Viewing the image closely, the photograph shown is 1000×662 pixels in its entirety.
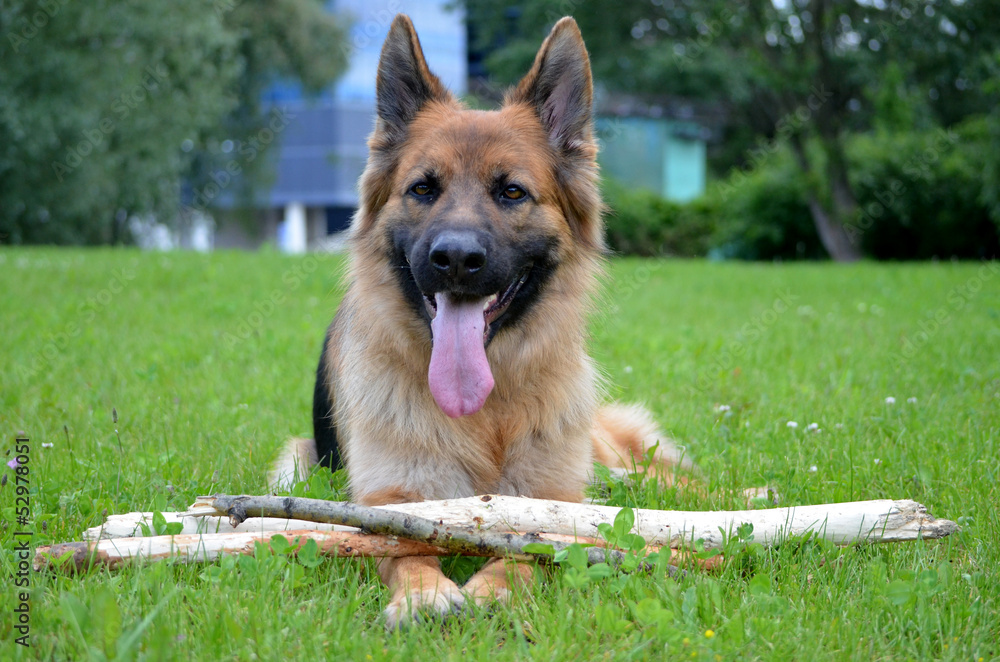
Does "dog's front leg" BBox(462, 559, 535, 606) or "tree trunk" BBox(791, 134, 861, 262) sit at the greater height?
"tree trunk" BBox(791, 134, 861, 262)

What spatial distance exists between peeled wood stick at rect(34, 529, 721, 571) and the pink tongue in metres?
0.71

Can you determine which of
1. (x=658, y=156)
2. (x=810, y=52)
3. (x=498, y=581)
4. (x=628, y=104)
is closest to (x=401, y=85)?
(x=498, y=581)

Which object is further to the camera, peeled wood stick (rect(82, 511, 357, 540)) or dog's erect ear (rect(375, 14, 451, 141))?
dog's erect ear (rect(375, 14, 451, 141))

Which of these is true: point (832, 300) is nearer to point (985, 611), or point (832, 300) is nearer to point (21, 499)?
point (985, 611)

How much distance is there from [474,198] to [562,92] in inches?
33.0

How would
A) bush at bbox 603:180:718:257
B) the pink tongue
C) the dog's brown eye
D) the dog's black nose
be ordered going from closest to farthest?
1. the dog's black nose
2. the pink tongue
3. the dog's brown eye
4. bush at bbox 603:180:718:257

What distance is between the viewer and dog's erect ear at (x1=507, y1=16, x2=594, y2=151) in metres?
3.92

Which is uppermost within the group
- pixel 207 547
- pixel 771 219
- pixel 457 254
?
pixel 771 219

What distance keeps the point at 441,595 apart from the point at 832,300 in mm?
10754

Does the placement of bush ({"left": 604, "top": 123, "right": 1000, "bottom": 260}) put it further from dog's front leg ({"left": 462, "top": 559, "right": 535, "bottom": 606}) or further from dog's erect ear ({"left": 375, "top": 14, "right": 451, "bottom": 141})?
dog's front leg ({"left": 462, "top": 559, "right": 535, "bottom": 606})

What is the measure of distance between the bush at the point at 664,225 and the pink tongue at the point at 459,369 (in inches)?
1027

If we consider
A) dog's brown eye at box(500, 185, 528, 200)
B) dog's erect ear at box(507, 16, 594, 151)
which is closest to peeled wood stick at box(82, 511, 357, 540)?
dog's brown eye at box(500, 185, 528, 200)

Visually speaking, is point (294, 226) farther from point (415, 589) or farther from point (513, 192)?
point (415, 589)

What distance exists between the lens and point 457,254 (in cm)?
322
